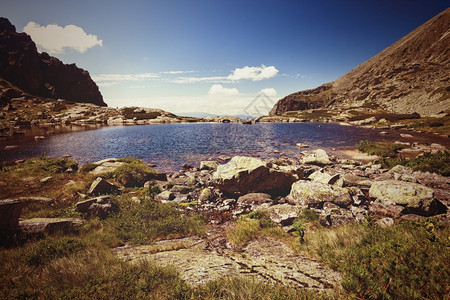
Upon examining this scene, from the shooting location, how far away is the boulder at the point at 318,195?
12.3 m

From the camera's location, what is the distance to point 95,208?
444 inches

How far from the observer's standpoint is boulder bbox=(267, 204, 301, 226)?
1088 centimetres

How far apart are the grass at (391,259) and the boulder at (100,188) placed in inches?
593

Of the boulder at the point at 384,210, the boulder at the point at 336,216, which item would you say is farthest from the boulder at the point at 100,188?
the boulder at the point at 384,210

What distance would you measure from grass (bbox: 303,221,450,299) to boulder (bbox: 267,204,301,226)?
2822 millimetres

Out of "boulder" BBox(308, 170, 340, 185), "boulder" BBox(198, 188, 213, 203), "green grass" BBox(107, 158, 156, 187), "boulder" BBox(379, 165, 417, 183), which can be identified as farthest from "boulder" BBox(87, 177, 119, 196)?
"boulder" BBox(379, 165, 417, 183)

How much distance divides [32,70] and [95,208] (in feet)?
765

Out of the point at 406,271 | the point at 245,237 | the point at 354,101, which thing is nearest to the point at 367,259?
the point at 406,271

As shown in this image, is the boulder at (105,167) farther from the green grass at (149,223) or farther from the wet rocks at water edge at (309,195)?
the green grass at (149,223)

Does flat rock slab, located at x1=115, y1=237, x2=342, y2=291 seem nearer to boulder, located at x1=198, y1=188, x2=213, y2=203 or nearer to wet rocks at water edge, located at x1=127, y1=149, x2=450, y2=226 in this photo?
wet rocks at water edge, located at x1=127, y1=149, x2=450, y2=226

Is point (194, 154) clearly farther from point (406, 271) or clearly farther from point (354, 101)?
point (354, 101)

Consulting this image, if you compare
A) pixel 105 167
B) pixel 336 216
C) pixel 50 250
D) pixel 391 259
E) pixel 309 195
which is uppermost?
pixel 391 259

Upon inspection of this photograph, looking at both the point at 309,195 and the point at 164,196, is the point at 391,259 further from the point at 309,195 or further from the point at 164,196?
the point at 164,196

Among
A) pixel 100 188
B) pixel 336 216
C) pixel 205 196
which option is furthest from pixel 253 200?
pixel 100 188
